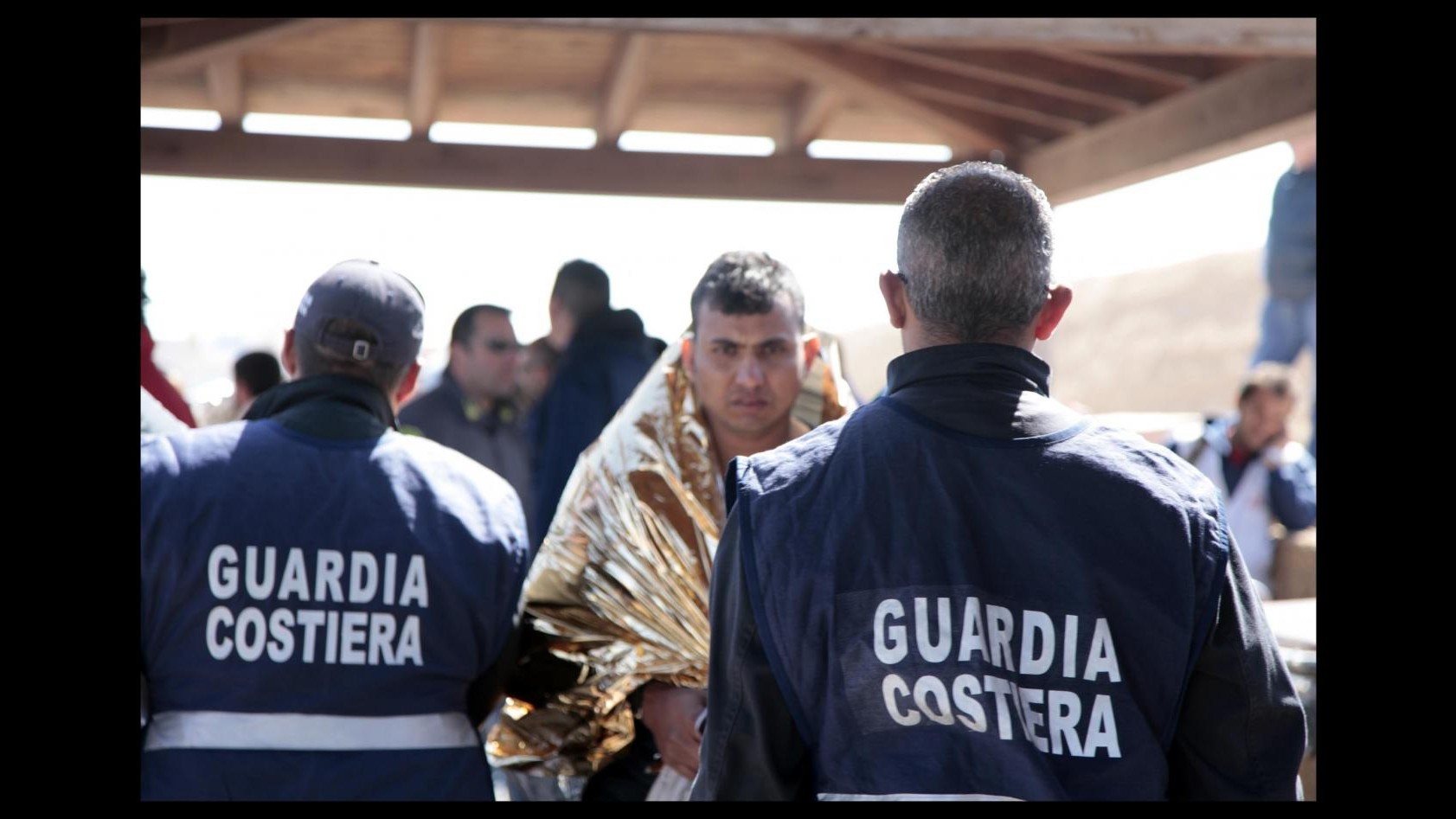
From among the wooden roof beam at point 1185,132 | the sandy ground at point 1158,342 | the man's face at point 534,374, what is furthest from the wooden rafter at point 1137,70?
the sandy ground at point 1158,342

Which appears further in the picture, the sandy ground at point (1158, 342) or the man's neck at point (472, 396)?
the sandy ground at point (1158, 342)

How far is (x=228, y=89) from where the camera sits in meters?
5.57

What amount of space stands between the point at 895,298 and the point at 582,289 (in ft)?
10.1

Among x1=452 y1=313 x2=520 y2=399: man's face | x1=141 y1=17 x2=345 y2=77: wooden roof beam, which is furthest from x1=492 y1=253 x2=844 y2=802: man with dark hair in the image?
x1=452 y1=313 x2=520 y2=399: man's face

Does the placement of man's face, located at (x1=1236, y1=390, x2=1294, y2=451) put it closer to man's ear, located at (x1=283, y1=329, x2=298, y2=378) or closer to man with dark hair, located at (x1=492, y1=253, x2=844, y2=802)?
man with dark hair, located at (x1=492, y1=253, x2=844, y2=802)

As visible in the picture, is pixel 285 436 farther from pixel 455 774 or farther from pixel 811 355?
pixel 811 355

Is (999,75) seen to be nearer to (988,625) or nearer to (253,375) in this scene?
(253,375)

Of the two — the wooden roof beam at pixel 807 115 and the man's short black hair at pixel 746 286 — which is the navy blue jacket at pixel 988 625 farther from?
the wooden roof beam at pixel 807 115

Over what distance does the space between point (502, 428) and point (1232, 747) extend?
436 cm

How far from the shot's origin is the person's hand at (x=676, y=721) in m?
2.54

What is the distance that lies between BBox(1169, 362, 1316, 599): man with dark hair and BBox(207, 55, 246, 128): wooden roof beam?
426 cm

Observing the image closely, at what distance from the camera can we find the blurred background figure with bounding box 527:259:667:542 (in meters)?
4.28

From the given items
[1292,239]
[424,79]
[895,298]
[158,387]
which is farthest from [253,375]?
[1292,239]

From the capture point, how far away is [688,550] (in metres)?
2.68
